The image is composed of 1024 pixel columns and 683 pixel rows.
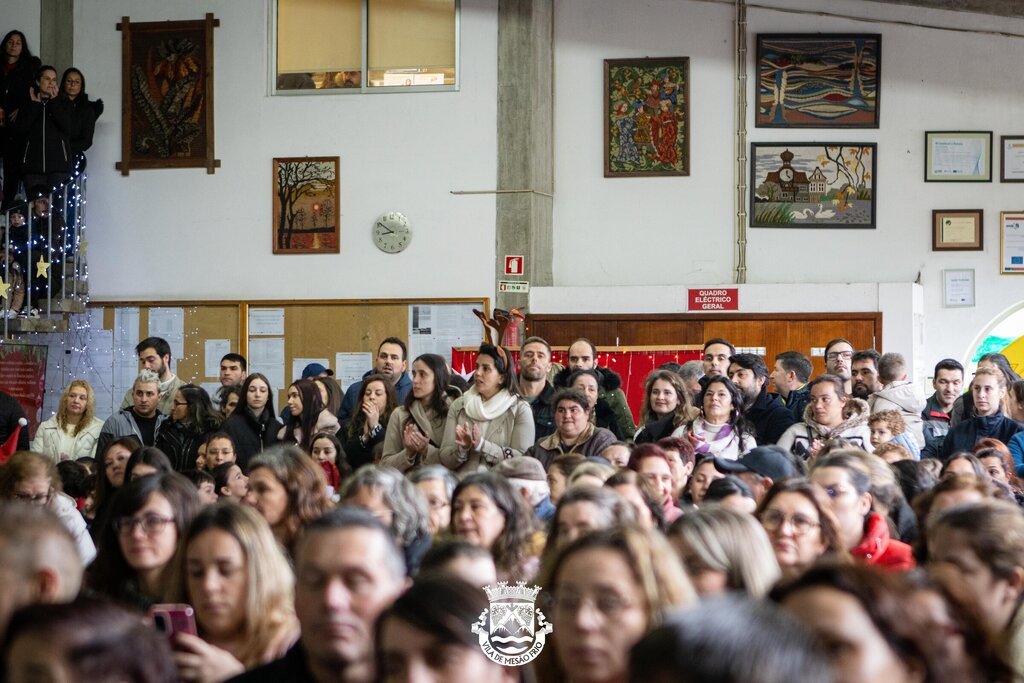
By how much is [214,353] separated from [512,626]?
31.9 feet

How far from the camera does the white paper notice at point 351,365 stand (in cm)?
1147

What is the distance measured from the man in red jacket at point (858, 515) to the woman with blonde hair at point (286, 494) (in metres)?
1.63

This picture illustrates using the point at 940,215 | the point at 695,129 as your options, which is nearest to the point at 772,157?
the point at 695,129

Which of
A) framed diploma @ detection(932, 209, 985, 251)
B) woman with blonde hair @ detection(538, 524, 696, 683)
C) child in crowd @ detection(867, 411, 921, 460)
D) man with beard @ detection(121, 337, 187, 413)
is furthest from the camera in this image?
framed diploma @ detection(932, 209, 985, 251)

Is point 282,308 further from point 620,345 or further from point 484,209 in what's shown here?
point 620,345

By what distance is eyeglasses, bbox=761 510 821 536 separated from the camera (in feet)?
11.1

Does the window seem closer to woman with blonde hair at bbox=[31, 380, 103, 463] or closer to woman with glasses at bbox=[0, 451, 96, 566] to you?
woman with blonde hair at bbox=[31, 380, 103, 463]

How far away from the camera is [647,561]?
2.22 m

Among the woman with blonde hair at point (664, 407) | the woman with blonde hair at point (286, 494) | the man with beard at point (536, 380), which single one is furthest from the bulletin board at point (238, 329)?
the woman with blonde hair at point (286, 494)

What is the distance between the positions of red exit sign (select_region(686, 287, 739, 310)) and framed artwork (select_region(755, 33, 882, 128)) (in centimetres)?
158

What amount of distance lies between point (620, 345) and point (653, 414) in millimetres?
4406

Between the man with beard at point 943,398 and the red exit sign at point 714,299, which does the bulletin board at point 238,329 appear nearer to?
the red exit sign at point 714,299

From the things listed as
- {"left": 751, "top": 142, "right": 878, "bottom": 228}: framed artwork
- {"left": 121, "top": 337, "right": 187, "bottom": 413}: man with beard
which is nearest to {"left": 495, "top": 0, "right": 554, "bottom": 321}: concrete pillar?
{"left": 751, "top": 142, "right": 878, "bottom": 228}: framed artwork

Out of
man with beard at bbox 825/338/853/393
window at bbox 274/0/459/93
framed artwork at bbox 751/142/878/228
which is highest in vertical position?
window at bbox 274/0/459/93
